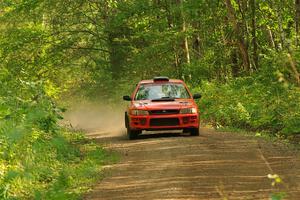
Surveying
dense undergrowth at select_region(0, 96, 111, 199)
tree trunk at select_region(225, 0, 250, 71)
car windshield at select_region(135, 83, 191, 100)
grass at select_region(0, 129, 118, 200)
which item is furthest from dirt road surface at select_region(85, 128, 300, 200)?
tree trunk at select_region(225, 0, 250, 71)

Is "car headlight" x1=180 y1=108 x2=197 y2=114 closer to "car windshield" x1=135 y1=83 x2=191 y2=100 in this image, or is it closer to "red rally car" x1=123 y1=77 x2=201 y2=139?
"red rally car" x1=123 y1=77 x2=201 y2=139

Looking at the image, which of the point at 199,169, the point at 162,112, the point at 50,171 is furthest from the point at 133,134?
the point at 50,171

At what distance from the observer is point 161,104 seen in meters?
16.8

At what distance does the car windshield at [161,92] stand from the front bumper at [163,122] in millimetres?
942

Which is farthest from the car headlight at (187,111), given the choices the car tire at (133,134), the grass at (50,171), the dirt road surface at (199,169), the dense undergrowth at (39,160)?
the grass at (50,171)

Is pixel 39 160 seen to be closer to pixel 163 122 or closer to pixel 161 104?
pixel 163 122

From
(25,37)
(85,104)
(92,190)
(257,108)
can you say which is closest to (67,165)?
(92,190)

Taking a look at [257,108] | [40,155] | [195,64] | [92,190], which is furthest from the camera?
[195,64]

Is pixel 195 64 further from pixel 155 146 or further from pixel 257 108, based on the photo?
pixel 155 146

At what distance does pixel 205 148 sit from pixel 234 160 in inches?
80.4

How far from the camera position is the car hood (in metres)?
16.6

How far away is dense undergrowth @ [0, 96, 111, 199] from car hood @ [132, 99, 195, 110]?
2302mm

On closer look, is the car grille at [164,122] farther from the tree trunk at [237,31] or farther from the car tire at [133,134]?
the tree trunk at [237,31]

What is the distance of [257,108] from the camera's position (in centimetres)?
1914
